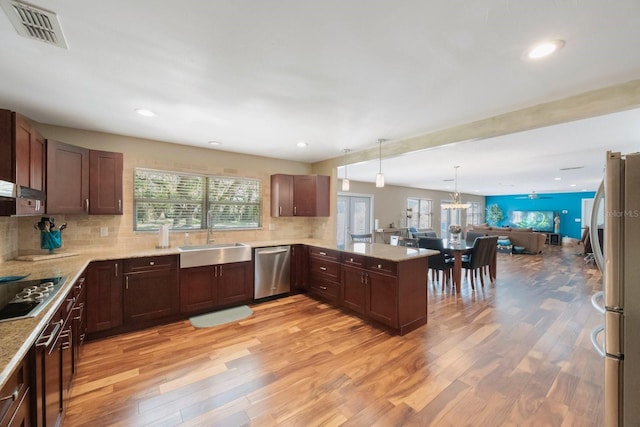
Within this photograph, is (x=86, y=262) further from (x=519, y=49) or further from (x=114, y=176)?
(x=519, y=49)

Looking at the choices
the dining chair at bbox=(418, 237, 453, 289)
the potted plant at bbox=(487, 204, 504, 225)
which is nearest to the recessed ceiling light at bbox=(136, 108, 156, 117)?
the dining chair at bbox=(418, 237, 453, 289)

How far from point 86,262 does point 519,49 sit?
12.8 feet

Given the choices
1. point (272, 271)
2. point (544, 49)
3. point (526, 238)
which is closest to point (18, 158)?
point (272, 271)

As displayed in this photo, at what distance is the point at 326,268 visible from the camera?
3955mm

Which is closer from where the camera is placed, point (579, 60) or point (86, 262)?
point (579, 60)

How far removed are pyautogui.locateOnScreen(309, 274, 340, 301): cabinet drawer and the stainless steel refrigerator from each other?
2.70 meters

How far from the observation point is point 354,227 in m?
8.20

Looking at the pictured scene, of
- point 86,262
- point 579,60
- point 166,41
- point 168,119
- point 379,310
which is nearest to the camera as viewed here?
point 166,41

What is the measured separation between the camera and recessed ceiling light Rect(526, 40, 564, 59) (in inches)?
61.0

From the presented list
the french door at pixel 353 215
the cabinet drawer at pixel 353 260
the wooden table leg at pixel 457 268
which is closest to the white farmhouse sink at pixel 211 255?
the cabinet drawer at pixel 353 260

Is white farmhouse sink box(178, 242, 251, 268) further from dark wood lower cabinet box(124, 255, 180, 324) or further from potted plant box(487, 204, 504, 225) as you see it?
potted plant box(487, 204, 504, 225)

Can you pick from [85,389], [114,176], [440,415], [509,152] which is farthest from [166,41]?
[509,152]

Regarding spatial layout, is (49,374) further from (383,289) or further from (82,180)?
(383,289)

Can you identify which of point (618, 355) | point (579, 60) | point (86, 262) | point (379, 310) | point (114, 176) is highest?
point (579, 60)
